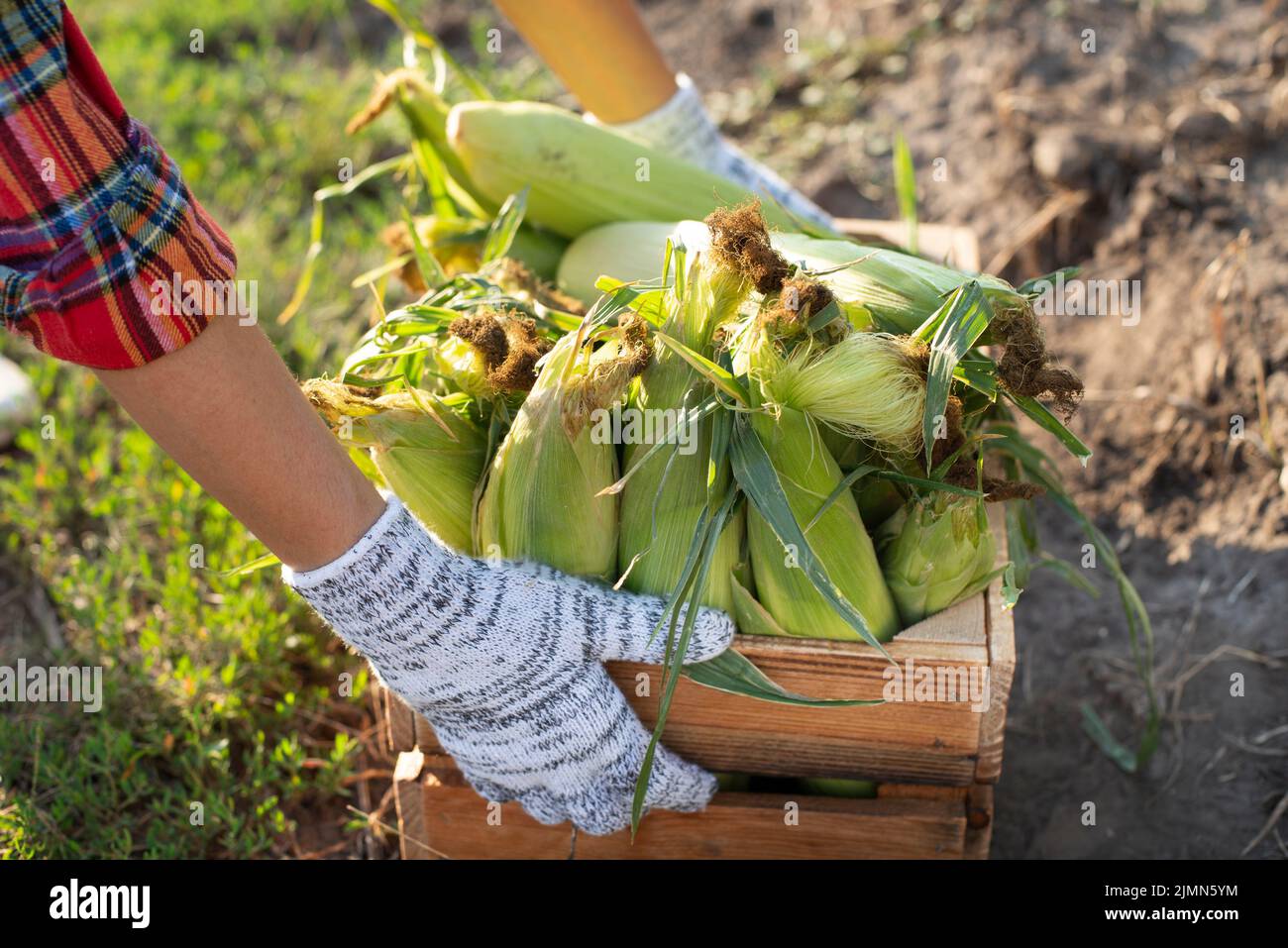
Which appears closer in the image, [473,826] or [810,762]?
[810,762]

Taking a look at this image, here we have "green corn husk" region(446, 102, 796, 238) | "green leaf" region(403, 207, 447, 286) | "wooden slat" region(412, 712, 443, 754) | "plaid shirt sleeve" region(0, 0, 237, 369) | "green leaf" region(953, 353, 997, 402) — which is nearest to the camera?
"plaid shirt sleeve" region(0, 0, 237, 369)

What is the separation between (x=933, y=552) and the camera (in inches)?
56.2

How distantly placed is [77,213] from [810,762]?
1.09 m

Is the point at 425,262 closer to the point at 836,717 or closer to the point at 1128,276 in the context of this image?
the point at 836,717

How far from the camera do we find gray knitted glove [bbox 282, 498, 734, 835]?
4.40 ft

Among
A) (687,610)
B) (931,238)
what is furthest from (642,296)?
(931,238)

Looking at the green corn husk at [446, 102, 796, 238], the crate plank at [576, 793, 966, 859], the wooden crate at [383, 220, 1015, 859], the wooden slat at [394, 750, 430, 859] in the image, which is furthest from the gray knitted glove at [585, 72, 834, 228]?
the wooden slat at [394, 750, 430, 859]

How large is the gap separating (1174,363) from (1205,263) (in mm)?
290

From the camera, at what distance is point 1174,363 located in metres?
2.47

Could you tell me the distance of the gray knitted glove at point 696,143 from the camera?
90.0 inches

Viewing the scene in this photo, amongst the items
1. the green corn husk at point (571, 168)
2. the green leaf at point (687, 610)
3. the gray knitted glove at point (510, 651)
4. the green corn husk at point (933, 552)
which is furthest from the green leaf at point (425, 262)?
the green corn husk at point (933, 552)

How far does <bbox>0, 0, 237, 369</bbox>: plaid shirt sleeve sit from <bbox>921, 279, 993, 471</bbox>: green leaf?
76 cm

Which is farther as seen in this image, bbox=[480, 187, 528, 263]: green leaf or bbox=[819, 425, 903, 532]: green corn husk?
bbox=[480, 187, 528, 263]: green leaf

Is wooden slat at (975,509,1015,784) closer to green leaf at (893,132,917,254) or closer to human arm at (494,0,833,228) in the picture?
green leaf at (893,132,917,254)
